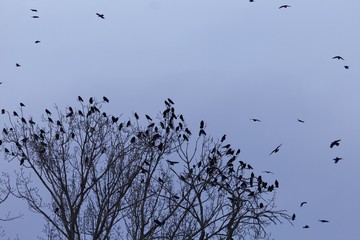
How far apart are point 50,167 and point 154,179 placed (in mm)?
3007

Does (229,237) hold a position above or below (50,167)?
below

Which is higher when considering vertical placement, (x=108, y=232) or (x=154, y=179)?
(x=154, y=179)

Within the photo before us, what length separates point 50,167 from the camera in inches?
984

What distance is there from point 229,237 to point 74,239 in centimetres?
437

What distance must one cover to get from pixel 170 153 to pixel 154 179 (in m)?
0.88

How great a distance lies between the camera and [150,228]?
80.1ft

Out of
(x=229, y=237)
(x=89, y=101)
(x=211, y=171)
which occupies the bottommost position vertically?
(x=229, y=237)

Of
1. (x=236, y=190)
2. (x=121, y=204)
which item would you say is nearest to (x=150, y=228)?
(x=121, y=204)

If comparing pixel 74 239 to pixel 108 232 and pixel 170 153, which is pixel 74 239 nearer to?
pixel 108 232

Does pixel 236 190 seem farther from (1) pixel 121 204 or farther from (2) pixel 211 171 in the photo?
(1) pixel 121 204

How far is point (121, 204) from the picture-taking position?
24.5m

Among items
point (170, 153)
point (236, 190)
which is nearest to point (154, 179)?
point (170, 153)

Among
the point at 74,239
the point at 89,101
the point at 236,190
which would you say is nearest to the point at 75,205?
the point at 74,239

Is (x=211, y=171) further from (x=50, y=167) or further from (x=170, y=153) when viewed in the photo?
(x=50, y=167)
